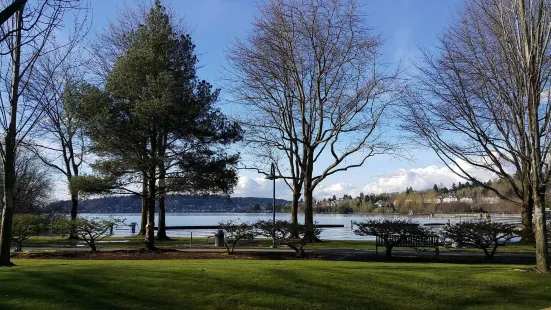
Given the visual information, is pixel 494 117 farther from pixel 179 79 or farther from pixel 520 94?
pixel 179 79

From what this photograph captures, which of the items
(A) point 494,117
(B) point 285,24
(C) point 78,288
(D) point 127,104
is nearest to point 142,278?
(C) point 78,288

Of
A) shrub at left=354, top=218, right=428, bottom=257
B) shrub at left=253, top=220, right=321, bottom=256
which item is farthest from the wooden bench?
shrub at left=253, top=220, right=321, bottom=256

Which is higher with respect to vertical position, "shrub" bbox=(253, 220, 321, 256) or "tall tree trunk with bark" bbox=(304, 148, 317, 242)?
"tall tree trunk with bark" bbox=(304, 148, 317, 242)

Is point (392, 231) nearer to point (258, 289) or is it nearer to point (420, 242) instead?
point (420, 242)

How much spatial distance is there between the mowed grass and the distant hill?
15.8m

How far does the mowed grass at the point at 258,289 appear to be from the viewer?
8.46 metres

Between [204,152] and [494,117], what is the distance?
13052mm

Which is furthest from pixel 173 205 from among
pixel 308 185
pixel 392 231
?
pixel 392 231

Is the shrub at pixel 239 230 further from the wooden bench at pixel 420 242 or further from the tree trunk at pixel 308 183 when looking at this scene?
the tree trunk at pixel 308 183

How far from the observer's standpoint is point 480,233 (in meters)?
18.8

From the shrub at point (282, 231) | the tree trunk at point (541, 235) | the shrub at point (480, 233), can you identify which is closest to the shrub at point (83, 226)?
the shrub at point (282, 231)

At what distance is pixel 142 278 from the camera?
9.60 metres

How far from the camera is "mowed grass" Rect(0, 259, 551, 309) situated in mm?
8461

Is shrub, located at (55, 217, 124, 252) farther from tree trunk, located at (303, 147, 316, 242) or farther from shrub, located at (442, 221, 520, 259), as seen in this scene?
shrub, located at (442, 221, 520, 259)
